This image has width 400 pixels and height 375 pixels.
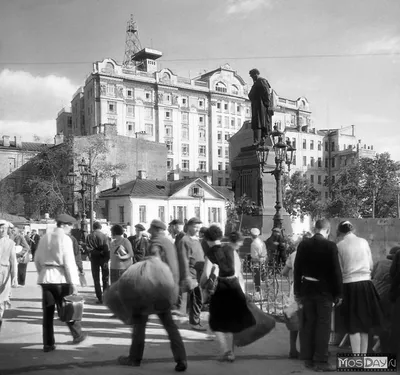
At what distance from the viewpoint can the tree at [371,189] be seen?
212 feet

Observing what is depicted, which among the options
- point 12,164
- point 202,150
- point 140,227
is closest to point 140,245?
point 140,227

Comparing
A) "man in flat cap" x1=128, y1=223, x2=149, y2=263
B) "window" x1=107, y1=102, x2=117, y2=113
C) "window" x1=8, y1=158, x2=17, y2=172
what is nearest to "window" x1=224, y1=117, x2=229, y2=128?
"window" x1=107, y1=102, x2=117, y2=113

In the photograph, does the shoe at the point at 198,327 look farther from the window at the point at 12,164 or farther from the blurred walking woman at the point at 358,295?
the window at the point at 12,164

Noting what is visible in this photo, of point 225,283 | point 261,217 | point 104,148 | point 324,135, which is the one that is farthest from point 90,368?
point 324,135

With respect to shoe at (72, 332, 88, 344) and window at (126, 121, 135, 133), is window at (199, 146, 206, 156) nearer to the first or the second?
window at (126, 121, 135, 133)

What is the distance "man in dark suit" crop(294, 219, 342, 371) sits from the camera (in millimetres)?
5840

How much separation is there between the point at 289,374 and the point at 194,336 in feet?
7.70

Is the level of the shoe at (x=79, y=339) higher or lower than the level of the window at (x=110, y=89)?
lower

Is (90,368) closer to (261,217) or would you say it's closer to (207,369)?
(207,369)

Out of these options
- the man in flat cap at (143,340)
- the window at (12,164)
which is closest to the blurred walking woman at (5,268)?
the man in flat cap at (143,340)

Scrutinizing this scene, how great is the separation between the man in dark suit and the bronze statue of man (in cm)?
1049

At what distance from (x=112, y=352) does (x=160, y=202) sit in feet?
148

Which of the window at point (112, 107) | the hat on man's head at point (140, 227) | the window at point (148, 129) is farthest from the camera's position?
the window at point (148, 129)

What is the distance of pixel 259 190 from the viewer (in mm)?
15648
